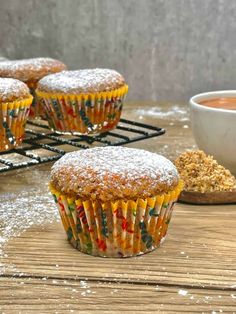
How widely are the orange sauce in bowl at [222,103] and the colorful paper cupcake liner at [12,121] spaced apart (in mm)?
344

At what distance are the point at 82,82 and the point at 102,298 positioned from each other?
664 millimetres

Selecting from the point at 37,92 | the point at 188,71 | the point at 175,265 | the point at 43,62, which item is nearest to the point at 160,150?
the point at 37,92

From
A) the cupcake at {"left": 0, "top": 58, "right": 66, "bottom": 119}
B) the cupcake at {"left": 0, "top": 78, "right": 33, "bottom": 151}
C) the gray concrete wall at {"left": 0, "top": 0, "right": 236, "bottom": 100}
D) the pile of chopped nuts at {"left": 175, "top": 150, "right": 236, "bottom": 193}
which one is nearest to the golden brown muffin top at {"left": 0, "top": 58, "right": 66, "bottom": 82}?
the cupcake at {"left": 0, "top": 58, "right": 66, "bottom": 119}

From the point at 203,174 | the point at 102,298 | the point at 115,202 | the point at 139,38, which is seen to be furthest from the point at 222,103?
the point at 139,38

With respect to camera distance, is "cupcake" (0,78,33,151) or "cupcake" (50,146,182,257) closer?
"cupcake" (50,146,182,257)

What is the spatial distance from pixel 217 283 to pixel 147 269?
0.30ft

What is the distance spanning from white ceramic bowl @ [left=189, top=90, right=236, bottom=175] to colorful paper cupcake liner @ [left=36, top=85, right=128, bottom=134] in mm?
241

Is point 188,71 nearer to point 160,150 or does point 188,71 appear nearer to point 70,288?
point 160,150

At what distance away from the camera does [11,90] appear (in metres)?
1.22

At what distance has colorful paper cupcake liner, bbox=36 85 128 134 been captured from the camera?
132 centimetres

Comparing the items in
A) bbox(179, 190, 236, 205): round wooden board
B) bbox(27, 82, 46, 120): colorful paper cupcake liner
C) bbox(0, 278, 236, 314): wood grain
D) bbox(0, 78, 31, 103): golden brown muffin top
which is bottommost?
bbox(27, 82, 46, 120): colorful paper cupcake liner

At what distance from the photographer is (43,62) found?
1.54 metres

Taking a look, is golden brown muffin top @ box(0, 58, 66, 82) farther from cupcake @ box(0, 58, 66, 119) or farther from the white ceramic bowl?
the white ceramic bowl

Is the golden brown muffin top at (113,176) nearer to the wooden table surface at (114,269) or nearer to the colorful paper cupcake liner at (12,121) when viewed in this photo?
the wooden table surface at (114,269)
